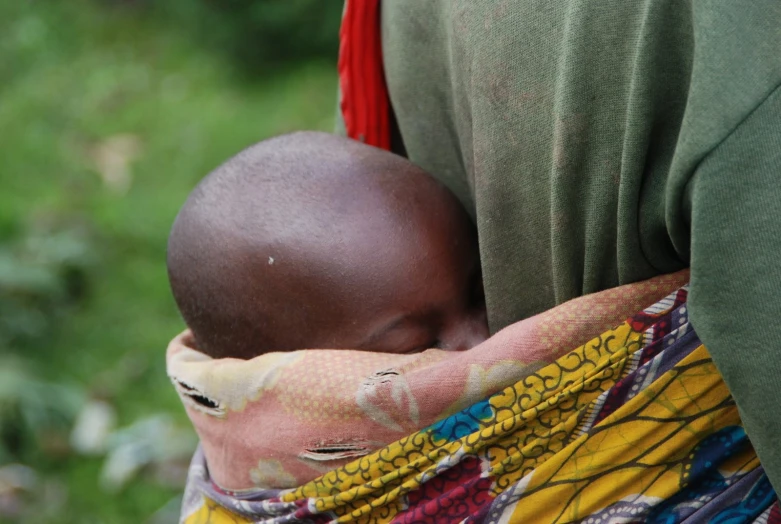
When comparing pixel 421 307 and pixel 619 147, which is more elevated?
pixel 619 147

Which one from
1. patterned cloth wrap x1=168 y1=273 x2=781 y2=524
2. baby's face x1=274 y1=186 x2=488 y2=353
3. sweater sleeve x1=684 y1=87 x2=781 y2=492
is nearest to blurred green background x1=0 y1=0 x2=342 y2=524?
baby's face x1=274 y1=186 x2=488 y2=353

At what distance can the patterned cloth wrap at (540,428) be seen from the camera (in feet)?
3.96

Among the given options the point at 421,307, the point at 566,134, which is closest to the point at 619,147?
the point at 566,134

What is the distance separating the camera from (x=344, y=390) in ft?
A: 4.50

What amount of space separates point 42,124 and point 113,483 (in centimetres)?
328

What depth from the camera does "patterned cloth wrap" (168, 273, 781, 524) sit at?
1208 millimetres

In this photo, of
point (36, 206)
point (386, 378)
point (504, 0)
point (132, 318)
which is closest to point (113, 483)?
point (132, 318)

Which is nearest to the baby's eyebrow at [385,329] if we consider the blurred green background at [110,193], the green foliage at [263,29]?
the blurred green background at [110,193]

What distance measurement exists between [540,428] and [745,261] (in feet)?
1.22

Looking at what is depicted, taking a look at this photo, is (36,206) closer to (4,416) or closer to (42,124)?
(42,124)

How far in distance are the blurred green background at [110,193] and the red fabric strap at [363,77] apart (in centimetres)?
206

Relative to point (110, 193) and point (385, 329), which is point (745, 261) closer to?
point (385, 329)

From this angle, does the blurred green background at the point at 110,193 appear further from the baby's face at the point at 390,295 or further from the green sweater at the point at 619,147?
the green sweater at the point at 619,147

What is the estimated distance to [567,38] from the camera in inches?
50.0
